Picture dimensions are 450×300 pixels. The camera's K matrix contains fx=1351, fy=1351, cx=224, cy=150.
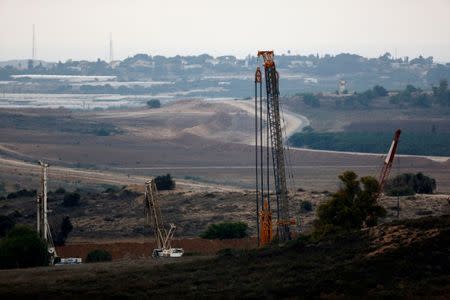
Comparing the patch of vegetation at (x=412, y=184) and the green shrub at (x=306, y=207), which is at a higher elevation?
the patch of vegetation at (x=412, y=184)

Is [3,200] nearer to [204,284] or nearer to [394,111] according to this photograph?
[204,284]

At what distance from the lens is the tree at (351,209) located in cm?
4412

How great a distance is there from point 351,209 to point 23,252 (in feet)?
35.1

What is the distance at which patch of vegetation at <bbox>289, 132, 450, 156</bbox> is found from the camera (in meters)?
114

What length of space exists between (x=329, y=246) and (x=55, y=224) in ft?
71.6

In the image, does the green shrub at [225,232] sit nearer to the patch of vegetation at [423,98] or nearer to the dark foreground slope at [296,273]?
the dark foreground slope at [296,273]

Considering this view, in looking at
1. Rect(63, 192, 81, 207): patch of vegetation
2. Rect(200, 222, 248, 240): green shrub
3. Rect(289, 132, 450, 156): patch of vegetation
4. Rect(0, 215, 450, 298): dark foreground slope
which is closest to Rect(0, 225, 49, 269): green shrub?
Rect(0, 215, 450, 298): dark foreground slope

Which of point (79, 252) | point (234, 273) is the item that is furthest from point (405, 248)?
point (79, 252)

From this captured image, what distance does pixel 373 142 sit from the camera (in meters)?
119

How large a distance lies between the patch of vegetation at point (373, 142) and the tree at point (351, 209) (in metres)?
66.8

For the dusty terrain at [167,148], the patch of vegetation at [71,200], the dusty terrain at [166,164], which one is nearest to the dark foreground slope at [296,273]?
the dusty terrain at [166,164]

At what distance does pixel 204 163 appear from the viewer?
10656cm

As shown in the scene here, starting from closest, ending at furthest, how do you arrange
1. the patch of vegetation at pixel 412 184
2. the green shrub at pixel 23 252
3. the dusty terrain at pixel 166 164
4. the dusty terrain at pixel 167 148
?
the green shrub at pixel 23 252, the dusty terrain at pixel 166 164, the patch of vegetation at pixel 412 184, the dusty terrain at pixel 167 148

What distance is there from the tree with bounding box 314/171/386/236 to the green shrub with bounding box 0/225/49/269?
8904mm
